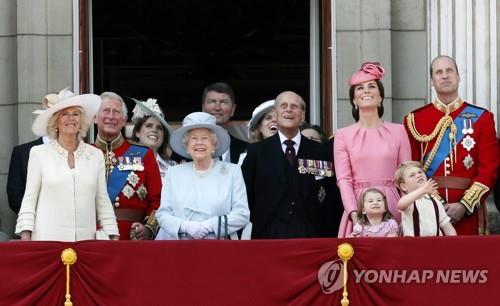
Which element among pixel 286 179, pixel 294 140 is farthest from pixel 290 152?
pixel 286 179

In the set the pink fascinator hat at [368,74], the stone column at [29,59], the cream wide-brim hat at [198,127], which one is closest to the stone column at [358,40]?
the pink fascinator hat at [368,74]

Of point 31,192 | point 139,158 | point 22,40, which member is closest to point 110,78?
point 22,40

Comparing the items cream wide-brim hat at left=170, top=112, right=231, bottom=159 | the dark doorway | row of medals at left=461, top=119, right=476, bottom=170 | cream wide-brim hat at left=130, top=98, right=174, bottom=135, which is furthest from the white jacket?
the dark doorway

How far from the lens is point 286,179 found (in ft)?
38.8

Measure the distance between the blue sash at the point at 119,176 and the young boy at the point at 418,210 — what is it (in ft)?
7.26

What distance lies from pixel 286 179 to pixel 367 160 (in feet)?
2.01

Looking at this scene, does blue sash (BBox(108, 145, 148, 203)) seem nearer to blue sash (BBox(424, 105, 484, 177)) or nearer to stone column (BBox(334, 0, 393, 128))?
stone column (BBox(334, 0, 393, 128))

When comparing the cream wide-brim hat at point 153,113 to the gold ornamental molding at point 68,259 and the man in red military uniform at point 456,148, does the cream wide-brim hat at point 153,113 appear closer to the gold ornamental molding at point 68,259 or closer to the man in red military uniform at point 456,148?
the man in red military uniform at point 456,148

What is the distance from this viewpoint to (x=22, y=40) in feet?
45.1

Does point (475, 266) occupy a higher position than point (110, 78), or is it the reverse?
point (110, 78)

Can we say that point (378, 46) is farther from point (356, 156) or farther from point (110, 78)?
point (110, 78)

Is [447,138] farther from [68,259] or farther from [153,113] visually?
[68,259]

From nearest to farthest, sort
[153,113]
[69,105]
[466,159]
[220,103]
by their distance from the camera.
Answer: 1. [69,105]
2. [466,159]
3. [153,113]
4. [220,103]

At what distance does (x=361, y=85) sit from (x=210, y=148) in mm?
1159
